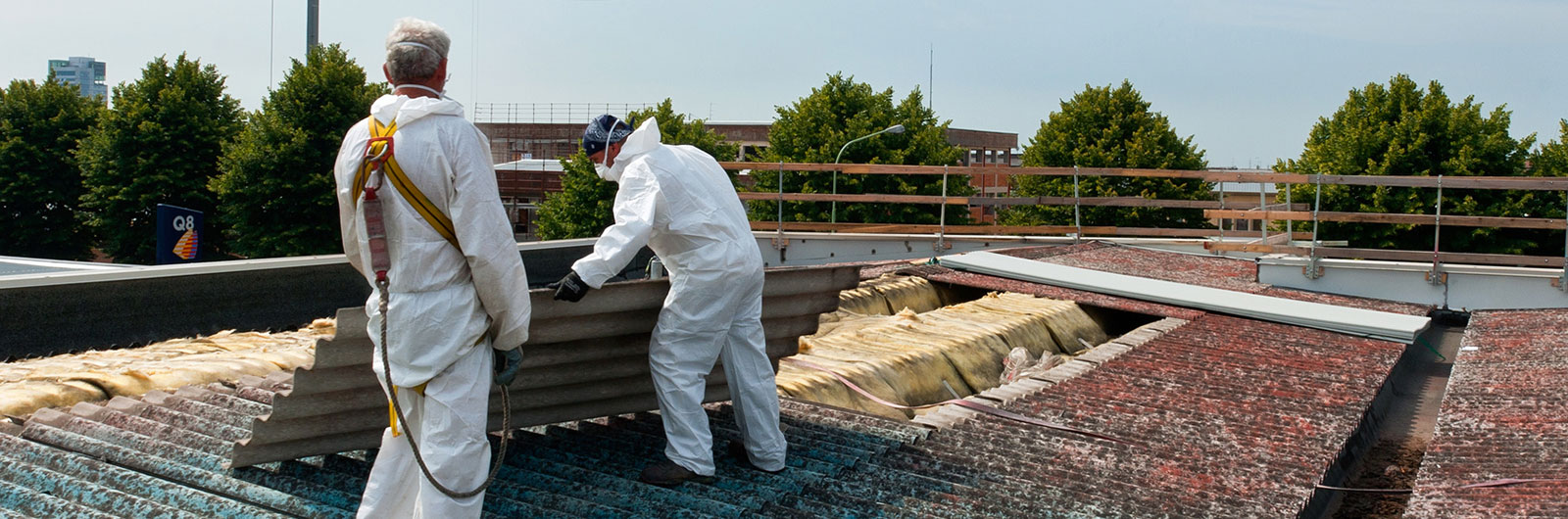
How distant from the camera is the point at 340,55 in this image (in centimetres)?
2853

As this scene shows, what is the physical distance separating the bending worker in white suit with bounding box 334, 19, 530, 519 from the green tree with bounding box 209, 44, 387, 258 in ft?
83.6

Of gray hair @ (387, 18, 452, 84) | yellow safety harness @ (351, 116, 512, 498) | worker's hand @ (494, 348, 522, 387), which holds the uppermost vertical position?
gray hair @ (387, 18, 452, 84)

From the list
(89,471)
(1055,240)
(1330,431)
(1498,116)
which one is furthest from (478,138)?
(1498,116)

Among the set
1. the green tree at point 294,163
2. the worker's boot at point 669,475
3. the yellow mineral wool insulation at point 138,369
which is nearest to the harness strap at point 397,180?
the yellow mineral wool insulation at point 138,369

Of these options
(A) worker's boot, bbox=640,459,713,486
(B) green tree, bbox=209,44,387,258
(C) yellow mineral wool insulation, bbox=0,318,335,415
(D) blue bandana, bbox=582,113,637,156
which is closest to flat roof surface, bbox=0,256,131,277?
(C) yellow mineral wool insulation, bbox=0,318,335,415

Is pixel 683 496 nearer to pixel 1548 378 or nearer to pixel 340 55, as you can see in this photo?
pixel 1548 378

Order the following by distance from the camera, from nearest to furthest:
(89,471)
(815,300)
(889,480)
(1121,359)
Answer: (89,471) < (889,480) < (815,300) < (1121,359)

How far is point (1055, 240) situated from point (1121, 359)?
9.16 metres

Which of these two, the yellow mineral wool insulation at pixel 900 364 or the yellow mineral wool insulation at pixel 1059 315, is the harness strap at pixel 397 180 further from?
the yellow mineral wool insulation at pixel 1059 315

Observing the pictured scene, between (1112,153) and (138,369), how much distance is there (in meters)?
32.4

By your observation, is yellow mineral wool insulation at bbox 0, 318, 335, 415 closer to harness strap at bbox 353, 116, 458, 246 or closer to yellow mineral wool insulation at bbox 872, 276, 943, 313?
harness strap at bbox 353, 116, 458, 246

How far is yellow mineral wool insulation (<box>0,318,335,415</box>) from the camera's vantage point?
5.11 meters

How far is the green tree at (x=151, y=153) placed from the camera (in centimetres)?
3008

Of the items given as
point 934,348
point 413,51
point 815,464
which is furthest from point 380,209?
point 934,348
